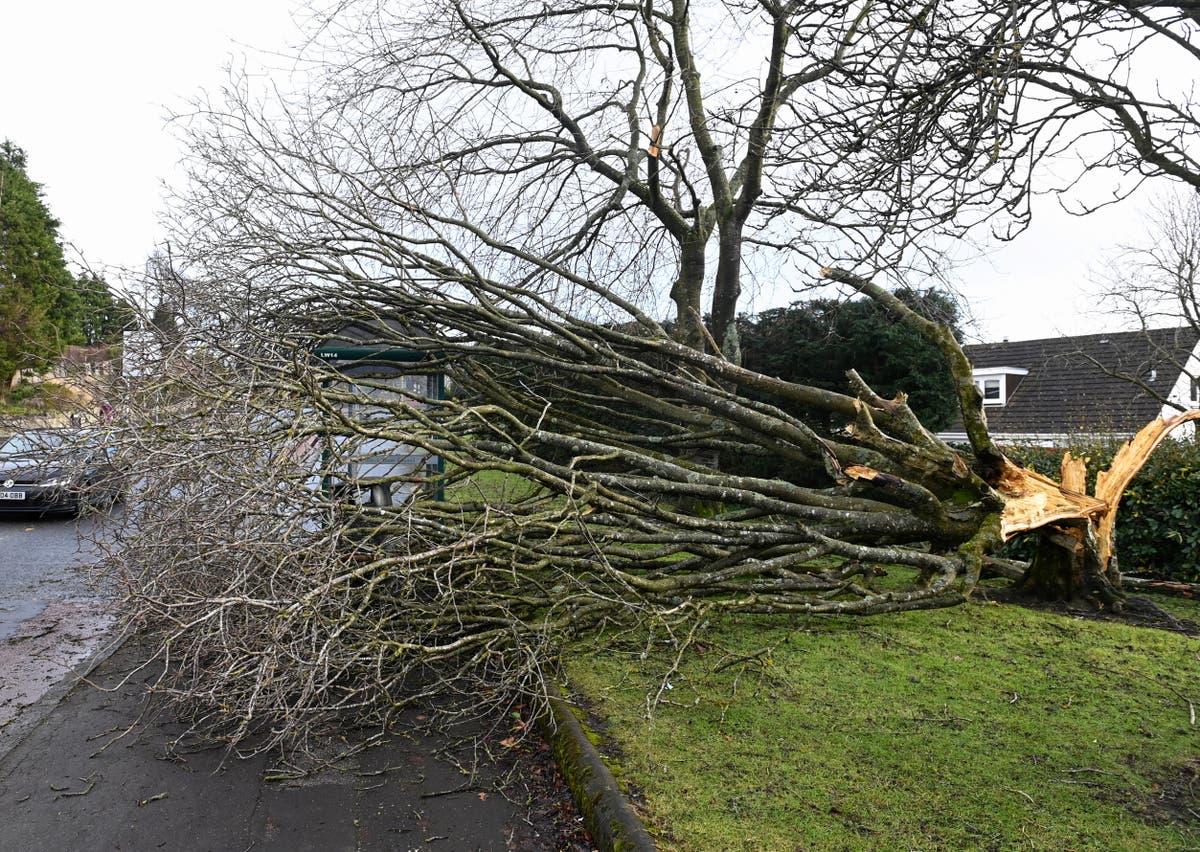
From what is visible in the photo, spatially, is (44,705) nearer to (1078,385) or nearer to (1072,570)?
(1072,570)

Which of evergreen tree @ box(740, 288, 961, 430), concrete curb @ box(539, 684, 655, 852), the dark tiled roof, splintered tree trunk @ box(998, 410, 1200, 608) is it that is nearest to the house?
the dark tiled roof

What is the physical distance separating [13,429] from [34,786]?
9.18 ft

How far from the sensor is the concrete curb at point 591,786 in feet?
11.0

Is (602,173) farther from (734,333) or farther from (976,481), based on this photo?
(976,481)

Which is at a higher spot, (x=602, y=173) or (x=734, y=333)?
(x=602, y=173)

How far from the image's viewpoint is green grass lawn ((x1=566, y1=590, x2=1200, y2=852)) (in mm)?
3414

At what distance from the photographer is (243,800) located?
400 centimetres

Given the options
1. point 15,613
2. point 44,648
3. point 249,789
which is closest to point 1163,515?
point 249,789

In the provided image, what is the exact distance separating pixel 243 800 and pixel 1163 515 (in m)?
8.50

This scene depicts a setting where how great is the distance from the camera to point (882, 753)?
413 cm

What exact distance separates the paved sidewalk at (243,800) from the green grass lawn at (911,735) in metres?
0.73

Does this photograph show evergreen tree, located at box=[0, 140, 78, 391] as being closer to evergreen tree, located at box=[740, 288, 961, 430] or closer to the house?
evergreen tree, located at box=[740, 288, 961, 430]

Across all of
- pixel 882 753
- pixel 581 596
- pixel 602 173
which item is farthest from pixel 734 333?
pixel 882 753

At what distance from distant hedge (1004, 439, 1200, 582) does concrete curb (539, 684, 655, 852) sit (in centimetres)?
648
